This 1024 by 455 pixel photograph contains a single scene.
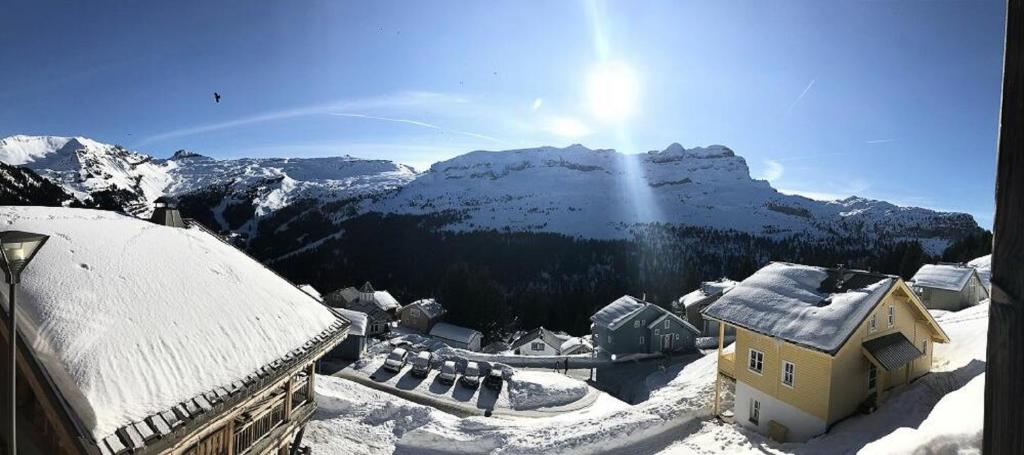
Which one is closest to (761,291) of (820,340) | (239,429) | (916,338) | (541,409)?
(820,340)

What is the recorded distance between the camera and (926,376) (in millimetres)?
16531

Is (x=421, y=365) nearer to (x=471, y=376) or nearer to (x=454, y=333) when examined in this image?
(x=471, y=376)

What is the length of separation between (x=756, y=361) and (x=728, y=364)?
1628mm

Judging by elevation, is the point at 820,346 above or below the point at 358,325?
above

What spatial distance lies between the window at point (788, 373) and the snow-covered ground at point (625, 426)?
1832mm

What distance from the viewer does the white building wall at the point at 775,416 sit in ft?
50.5

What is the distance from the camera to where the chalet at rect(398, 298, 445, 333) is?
63.0 m

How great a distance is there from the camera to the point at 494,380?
30.9 meters

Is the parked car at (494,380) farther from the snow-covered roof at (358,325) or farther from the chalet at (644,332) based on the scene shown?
the chalet at (644,332)

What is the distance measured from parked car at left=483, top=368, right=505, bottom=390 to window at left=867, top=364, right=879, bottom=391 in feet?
65.9

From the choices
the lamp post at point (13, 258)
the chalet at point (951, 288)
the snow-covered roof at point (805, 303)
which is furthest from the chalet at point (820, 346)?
the chalet at point (951, 288)

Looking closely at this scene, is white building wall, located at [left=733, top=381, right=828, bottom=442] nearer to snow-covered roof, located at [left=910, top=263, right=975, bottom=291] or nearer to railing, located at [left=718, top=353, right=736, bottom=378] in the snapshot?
railing, located at [left=718, top=353, right=736, bottom=378]

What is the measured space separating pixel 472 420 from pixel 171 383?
54.1ft

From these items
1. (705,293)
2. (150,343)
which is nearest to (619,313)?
(705,293)
